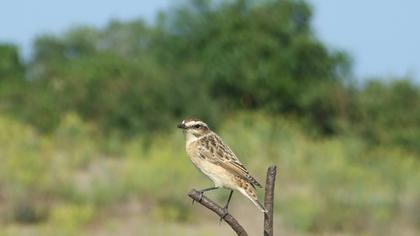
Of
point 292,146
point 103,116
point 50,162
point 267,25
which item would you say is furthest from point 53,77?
point 50,162

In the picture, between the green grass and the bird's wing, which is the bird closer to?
the bird's wing

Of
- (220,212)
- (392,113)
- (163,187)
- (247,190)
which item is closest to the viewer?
(220,212)

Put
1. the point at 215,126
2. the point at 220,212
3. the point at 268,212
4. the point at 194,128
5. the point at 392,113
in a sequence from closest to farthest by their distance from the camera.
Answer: the point at 268,212, the point at 220,212, the point at 194,128, the point at 215,126, the point at 392,113

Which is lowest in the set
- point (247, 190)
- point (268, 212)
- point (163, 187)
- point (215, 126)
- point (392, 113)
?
point (268, 212)

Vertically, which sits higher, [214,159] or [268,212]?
[214,159]

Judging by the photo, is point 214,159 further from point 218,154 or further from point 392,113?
point 392,113

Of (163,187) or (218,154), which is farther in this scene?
(163,187)

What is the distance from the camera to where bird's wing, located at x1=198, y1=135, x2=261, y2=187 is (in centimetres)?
462

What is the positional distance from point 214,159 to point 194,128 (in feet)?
0.81

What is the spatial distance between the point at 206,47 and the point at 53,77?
5928mm

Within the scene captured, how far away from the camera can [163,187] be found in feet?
53.5

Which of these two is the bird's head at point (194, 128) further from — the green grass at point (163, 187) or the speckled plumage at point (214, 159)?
the green grass at point (163, 187)

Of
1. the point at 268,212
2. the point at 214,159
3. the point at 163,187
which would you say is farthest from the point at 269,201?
the point at 163,187

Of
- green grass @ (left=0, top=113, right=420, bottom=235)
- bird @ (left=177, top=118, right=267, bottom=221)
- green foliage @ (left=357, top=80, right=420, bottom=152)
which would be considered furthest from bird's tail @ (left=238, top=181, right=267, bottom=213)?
green foliage @ (left=357, top=80, right=420, bottom=152)
